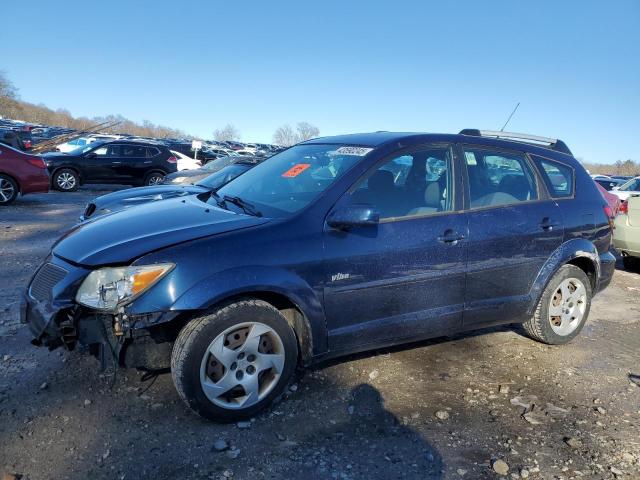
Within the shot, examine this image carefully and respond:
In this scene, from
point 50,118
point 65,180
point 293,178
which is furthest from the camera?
point 50,118

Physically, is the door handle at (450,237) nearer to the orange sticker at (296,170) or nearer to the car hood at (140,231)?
the orange sticker at (296,170)

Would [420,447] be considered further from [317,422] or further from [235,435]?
[235,435]

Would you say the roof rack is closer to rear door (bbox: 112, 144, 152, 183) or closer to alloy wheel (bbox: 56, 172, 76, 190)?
rear door (bbox: 112, 144, 152, 183)

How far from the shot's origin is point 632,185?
13.6 metres

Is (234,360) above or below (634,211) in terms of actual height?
below

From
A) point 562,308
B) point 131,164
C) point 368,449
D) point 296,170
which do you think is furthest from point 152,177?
point 368,449

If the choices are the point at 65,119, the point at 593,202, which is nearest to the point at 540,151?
the point at 593,202

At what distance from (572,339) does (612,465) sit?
201 centimetres

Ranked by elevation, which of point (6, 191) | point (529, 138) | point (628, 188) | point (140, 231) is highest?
point (529, 138)

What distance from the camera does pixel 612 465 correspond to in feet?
9.31

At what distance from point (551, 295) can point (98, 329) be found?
3505 millimetres

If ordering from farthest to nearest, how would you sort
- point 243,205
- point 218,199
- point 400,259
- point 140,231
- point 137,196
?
point 137,196 < point 218,199 < point 243,205 < point 400,259 < point 140,231

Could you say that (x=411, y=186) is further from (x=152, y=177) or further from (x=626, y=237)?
(x=152, y=177)

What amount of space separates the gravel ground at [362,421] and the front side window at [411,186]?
124cm
